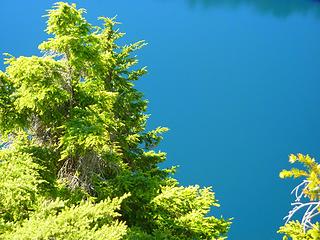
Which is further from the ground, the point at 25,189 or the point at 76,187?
the point at 76,187

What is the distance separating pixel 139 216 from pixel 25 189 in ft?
5.88

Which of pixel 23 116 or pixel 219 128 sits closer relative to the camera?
pixel 23 116

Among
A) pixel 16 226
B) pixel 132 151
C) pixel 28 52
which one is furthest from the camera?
pixel 28 52

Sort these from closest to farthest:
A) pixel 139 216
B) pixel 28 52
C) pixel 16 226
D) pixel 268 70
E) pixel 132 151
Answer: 1. pixel 16 226
2. pixel 139 216
3. pixel 132 151
4. pixel 28 52
5. pixel 268 70

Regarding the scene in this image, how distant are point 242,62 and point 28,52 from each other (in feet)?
43.1

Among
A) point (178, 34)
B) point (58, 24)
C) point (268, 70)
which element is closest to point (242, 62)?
point (268, 70)

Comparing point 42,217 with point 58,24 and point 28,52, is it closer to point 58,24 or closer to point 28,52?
point 58,24

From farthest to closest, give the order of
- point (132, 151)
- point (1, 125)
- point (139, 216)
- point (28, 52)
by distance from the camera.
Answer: point (28, 52) < point (132, 151) < point (139, 216) < point (1, 125)

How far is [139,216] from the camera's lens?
5445 millimetres

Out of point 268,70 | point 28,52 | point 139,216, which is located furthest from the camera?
point 268,70

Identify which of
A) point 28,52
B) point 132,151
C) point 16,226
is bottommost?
point 16,226

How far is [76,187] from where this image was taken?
5.15 m

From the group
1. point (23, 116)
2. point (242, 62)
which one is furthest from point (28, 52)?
point (23, 116)

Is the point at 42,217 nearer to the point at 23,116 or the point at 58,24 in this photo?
the point at 23,116
